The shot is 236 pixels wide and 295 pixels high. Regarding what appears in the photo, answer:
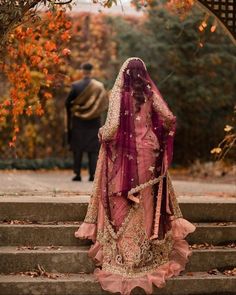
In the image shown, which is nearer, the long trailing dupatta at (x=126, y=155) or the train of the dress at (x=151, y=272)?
the train of the dress at (x=151, y=272)

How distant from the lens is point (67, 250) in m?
6.70

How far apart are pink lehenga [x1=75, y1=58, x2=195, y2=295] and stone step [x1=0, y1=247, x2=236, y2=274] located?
0.15 m

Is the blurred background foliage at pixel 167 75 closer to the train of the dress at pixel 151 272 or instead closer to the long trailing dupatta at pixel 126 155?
the long trailing dupatta at pixel 126 155

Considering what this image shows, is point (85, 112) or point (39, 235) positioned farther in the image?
point (85, 112)

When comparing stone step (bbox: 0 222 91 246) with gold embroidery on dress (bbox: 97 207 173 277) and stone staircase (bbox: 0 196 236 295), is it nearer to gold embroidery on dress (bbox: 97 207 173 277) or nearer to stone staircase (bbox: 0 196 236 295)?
stone staircase (bbox: 0 196 236 295)

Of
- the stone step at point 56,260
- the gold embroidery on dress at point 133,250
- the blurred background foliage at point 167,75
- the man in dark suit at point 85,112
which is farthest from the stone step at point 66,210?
the blurred background foliage at point 167,75

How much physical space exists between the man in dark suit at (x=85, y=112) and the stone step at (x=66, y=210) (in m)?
3.15

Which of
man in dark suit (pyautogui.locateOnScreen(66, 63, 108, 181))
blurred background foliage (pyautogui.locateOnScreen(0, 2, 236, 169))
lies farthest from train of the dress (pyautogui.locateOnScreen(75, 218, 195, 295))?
blurred background foliage (pyautogui.locateOnScreen(0, 2, 236, 169))

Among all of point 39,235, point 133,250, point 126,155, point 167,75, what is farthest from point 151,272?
point 167,75

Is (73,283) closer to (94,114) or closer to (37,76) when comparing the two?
(94,114)

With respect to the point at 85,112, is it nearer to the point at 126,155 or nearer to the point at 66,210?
the point at 66,210

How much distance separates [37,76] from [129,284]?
950cm

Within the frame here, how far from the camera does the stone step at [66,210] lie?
7082mm

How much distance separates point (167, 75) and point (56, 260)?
30.0 feet
